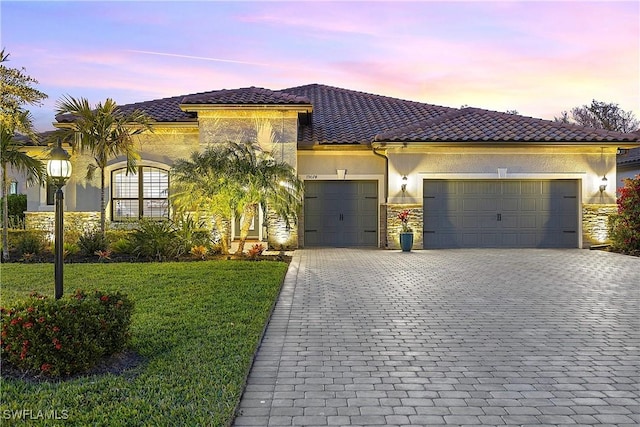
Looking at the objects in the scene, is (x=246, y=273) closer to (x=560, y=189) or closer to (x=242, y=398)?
(x=242, y=398)

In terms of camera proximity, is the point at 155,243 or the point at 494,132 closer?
the point at 155,243

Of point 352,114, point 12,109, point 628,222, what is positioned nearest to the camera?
point 12,109

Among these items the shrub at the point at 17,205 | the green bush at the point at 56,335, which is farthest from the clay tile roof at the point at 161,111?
the green bush at the point at 56,335

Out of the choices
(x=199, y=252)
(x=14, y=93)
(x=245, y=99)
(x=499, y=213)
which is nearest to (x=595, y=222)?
(x=499, y=213)

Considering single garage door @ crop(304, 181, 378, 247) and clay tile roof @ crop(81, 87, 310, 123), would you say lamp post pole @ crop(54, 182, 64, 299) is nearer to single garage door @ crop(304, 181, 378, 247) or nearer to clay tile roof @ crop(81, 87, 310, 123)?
clay tile roof @ crop(81, 87, 310, 123)

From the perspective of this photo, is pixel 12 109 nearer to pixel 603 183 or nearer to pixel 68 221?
pixel 68 221

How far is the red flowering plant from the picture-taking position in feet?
50.1

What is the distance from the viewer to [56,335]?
409 cm

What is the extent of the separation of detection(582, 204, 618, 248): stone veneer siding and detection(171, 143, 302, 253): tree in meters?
10.3

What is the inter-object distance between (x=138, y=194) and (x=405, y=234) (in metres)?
9.40

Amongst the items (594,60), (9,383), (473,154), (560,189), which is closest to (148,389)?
(9,383)

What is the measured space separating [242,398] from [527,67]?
1921 centimetres

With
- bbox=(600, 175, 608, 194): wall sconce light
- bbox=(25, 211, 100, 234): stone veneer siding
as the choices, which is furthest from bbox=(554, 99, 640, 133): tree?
bbox=(25, 211, 100, 234): stone veneer siding

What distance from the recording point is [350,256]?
45.4ft
